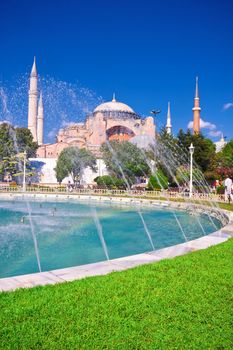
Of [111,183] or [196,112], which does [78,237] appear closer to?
[111,183]

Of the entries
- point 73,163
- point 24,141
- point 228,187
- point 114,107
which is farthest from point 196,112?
point 228,187

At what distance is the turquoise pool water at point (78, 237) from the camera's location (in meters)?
7.24

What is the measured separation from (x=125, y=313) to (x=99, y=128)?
198 ft

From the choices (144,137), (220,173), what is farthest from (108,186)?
(144,137)

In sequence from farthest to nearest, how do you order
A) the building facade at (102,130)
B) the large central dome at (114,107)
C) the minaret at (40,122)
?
the large central dome at (114,107) → the building facade at (102,130) → the minaret at (40,122)

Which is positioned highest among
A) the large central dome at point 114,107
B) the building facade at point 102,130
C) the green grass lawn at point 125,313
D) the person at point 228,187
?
the large central dome at point 114,107

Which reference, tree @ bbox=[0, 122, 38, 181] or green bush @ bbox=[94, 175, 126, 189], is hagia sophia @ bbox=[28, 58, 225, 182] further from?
green bush @ bbox=[94, 175, 126, 189]

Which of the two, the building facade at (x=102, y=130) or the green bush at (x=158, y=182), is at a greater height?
the building facade at (x=102, y=130)

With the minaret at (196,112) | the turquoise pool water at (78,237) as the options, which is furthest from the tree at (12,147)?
the turquoise pool water at (78,237)

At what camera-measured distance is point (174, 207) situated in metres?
19.2

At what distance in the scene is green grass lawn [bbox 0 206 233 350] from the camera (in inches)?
110

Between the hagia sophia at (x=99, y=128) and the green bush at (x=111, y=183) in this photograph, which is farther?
the hagia sophia at (x=99, y=128)

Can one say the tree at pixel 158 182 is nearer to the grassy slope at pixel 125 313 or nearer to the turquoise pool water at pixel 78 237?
the turquoise pool water at pixel 78 237

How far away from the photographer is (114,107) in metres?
71.9
